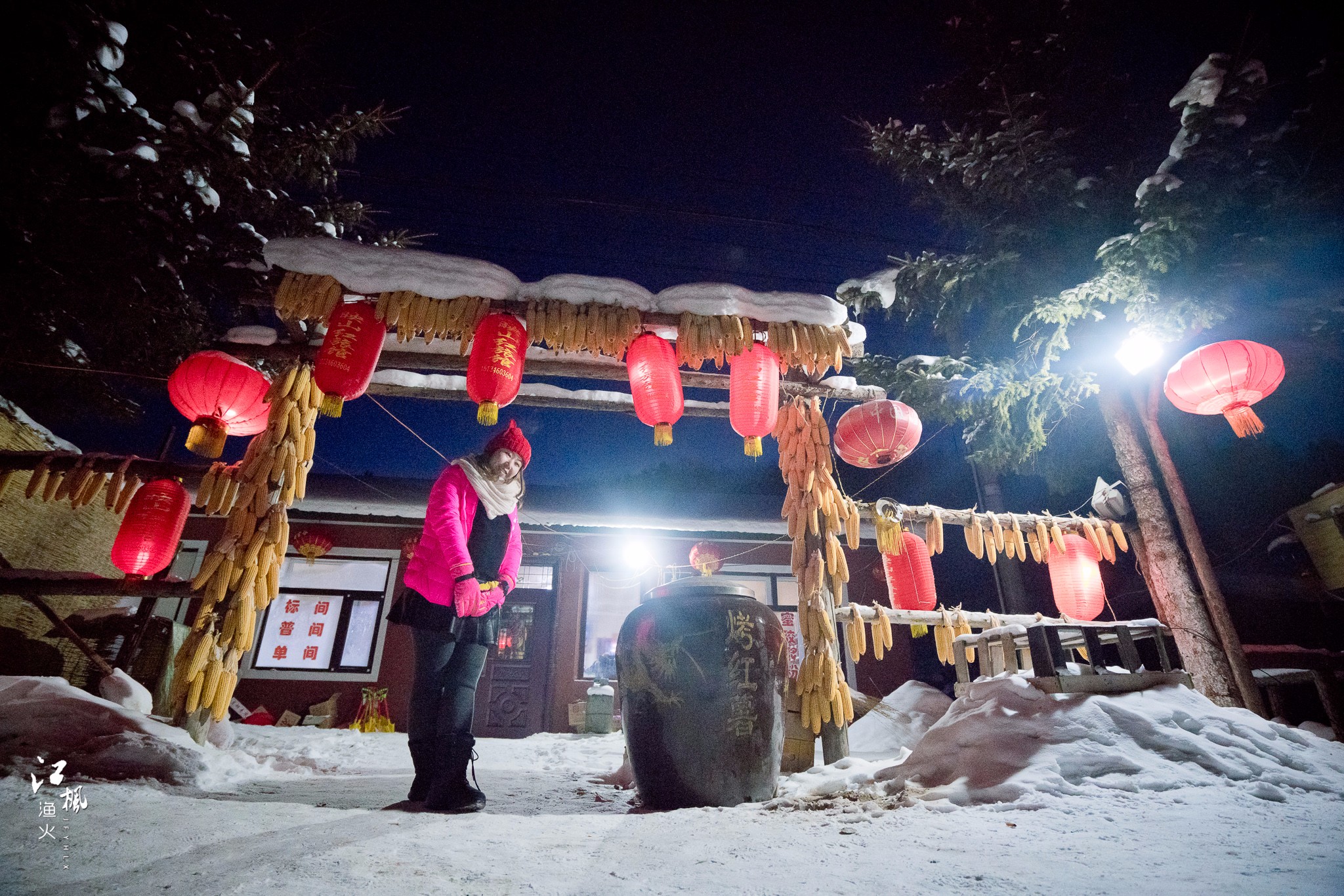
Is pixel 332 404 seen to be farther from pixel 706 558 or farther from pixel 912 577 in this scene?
pixel 706 558

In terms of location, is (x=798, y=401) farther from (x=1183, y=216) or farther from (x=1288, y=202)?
(x=1288, y=202)

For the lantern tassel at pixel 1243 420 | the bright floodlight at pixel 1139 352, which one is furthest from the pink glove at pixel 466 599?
the bright floodlight at pixel 1139 352

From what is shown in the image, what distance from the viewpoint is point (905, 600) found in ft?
25.0

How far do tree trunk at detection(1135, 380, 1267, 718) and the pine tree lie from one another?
10.5 metres

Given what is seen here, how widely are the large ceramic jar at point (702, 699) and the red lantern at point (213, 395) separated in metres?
4.45

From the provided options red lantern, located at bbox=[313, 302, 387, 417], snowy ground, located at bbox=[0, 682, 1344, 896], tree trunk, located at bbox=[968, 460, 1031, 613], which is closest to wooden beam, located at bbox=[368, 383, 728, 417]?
red lantern, located at bbox=[313, 302, 387, 417]

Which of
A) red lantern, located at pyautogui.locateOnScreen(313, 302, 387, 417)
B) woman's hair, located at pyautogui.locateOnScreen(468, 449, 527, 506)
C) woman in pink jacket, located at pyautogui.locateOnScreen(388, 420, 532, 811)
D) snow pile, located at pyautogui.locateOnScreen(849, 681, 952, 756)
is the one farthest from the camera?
snow pile, located at pyautogui.locateOnScreen(849, 681, 952, 756)

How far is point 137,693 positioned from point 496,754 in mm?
3779

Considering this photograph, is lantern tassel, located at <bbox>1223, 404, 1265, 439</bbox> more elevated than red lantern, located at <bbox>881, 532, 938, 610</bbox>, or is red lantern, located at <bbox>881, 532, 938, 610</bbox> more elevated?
lantern tassel, located at <bbox>1223, 404, 1265, 439</bbox>

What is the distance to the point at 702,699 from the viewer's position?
319 centimetres

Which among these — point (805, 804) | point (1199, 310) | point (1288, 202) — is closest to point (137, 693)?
point (805, 804)

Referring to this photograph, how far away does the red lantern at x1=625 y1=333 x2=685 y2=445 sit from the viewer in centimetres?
486

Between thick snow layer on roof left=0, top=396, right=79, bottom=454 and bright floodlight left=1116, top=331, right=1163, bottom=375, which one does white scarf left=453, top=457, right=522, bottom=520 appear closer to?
bright floodlight left=1116, top=331, right=1163, bottom=375

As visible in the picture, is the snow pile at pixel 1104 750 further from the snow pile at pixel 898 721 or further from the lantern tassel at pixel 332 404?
the lantern tassel at pixel 332 404
